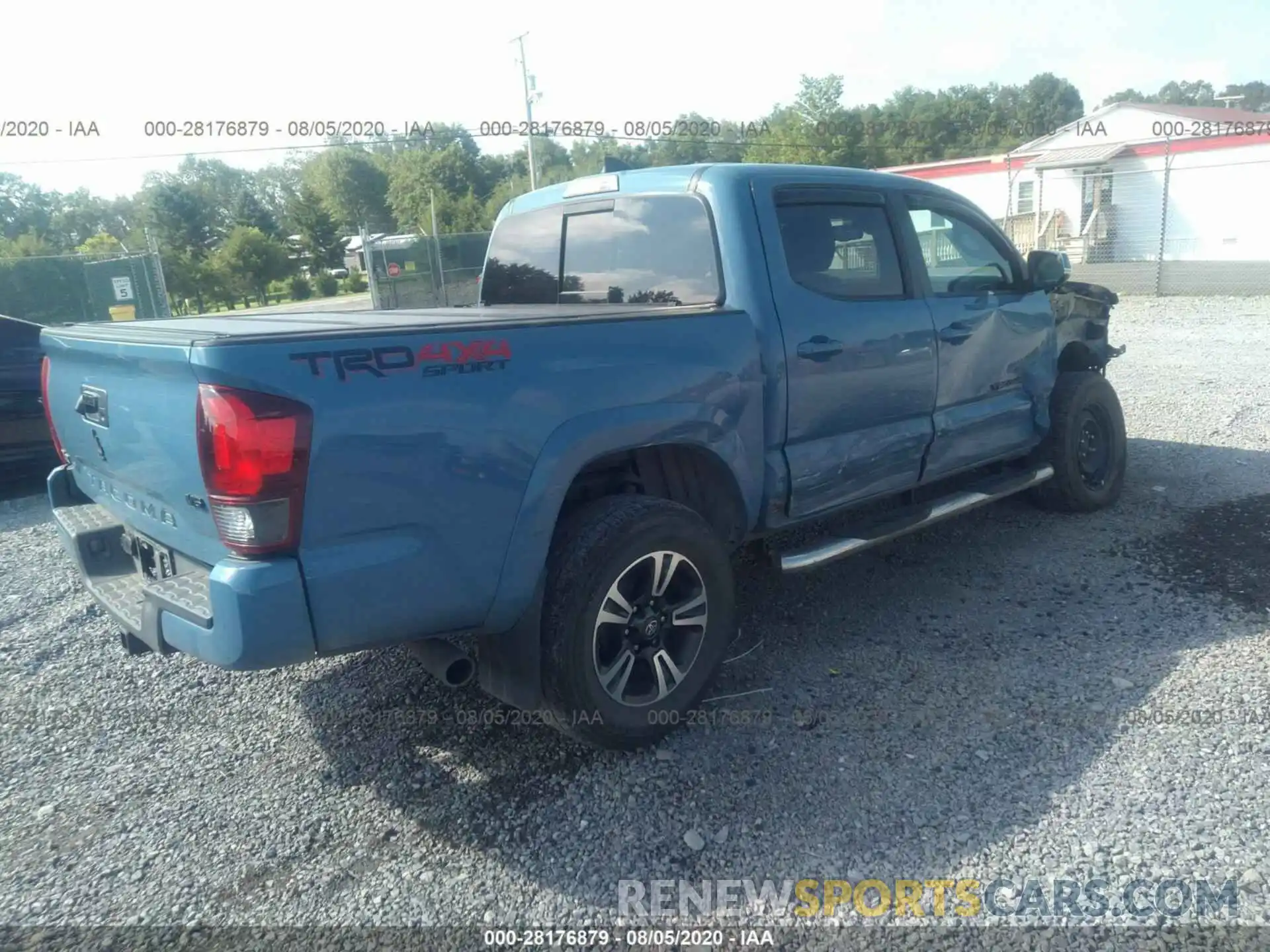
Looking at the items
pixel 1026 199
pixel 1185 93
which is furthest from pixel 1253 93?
pixel 1026 199

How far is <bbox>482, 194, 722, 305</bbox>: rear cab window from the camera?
3.79 m

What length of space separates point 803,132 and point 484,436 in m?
41.8

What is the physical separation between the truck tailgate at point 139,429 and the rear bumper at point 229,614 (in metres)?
0.13

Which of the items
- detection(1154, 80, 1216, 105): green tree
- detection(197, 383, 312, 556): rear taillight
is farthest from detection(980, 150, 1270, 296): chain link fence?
detection(1154, 80, 1216, 105): green tree

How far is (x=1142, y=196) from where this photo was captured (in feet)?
95.2

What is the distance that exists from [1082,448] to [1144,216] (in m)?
27.0

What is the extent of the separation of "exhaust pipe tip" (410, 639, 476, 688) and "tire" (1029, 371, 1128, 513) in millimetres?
3952

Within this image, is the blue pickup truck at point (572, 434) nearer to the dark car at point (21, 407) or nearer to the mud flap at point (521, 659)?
the mud flap at point (521, 659)

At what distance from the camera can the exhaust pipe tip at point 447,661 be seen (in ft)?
9.73

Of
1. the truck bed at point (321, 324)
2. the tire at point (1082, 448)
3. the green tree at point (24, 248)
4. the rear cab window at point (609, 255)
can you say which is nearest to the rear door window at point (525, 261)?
the rear cab window at point (609, 255)

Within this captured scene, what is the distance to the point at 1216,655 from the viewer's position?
3799 millimetres

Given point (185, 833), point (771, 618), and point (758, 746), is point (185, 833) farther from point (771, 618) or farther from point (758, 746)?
point (771, 618)

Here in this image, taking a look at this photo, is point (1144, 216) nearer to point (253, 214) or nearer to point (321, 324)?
point (321, 324)

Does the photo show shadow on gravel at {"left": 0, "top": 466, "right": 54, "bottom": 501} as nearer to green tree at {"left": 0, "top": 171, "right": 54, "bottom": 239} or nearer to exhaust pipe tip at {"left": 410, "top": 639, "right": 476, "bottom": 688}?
exhaust pipe tip at {"left": 410, "top": 639, "right": 476, "bottom": 688}
